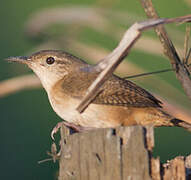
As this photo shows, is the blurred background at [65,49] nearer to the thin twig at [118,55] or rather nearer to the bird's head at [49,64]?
the bird's head at [49,64]

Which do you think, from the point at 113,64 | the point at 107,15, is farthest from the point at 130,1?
the point at 113,64

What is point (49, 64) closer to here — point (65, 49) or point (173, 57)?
point (65, 49)

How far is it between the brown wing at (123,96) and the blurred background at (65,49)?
0.18 m

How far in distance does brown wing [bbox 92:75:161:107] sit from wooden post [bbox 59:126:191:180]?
1195 millimetres

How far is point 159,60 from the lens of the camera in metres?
6.75

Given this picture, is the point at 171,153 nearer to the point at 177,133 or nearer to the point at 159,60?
the point at 177,133

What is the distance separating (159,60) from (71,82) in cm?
262

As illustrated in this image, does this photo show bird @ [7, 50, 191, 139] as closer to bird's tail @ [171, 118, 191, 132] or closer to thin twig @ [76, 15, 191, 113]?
bird's tail @ [171, 118, 191, 132]

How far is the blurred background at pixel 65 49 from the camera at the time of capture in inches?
181

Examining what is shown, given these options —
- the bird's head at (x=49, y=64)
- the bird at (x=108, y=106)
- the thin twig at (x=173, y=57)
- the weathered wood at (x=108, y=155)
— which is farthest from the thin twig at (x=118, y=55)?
the bird's head at (x=49, y=64)

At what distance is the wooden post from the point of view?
2670 mm

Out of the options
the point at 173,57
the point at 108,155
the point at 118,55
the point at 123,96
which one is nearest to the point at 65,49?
the point at 123,96

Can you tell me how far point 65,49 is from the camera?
517 cm

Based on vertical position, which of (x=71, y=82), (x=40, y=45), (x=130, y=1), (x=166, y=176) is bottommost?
(x=166, y=176)
